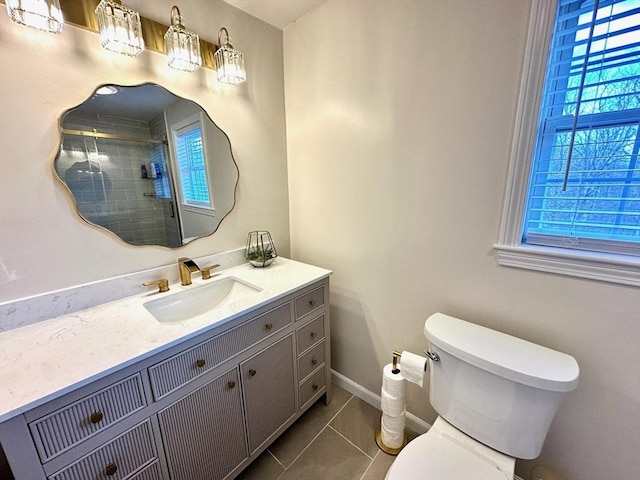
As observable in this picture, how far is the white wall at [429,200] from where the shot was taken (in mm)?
966

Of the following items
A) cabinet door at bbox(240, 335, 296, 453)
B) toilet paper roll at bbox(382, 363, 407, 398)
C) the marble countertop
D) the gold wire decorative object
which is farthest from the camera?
the gold wire decorative object

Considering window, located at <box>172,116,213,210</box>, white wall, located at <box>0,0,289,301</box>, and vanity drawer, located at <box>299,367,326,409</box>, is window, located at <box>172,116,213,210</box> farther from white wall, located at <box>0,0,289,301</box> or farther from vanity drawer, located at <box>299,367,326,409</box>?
vanity drawer, located at <box>299,367,326,409</box>

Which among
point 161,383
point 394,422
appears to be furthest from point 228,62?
point 394,422

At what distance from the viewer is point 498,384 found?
3.04 feet

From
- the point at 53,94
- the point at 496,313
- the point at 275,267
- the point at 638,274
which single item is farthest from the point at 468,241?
the point at 53,94

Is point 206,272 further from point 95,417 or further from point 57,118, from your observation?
point 57,118

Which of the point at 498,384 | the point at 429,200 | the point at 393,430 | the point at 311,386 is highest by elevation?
the point at 429,200

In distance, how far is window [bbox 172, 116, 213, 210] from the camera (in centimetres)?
136

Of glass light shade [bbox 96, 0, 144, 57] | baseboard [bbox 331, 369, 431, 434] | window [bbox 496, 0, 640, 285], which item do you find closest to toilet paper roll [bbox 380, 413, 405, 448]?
baseboard [bbox 331, 369, 431, 434]

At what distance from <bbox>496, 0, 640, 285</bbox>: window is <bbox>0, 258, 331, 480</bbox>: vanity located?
3.21ft

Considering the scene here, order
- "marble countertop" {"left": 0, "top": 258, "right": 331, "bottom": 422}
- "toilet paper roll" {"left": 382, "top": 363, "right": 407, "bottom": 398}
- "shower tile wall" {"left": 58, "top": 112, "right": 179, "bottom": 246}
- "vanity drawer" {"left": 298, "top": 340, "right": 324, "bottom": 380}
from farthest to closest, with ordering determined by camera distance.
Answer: "vanity drawer" {"left": 298, "top": 340, "right": 324, "bottom": 380} < "toilet paper roll" {"left": 382, "top": 363, "right": 407, "bottom": 398} < "shower tile wall" {"left": 58, "top": 112, "right": 179, "bottom": 246} < "marble countertop" {"left": 0, "top": 258, "right": 331, "bottom": 422}

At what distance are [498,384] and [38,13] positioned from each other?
1933 millimetres

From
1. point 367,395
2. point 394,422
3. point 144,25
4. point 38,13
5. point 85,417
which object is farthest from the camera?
point 367,395

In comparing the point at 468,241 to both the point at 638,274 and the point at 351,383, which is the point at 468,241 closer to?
the point at 638,274
